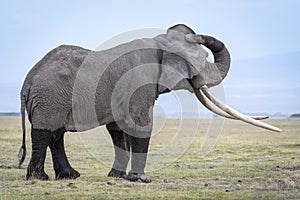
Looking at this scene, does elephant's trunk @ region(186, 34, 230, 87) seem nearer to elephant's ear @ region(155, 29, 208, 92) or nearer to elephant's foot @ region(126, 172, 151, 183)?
elephant's ear @ region(155, 29, 208, 92)

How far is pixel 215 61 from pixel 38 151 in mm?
4465

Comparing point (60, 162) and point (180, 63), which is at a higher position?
point (180, 63)

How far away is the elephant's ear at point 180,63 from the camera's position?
1332 cm

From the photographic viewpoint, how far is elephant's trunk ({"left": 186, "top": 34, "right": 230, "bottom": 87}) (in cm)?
1338

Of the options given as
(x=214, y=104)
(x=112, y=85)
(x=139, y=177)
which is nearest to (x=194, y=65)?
(x=214, y=104)

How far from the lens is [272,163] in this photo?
56.9 ft

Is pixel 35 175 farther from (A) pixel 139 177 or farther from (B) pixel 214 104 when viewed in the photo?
(B) pixel 214 104

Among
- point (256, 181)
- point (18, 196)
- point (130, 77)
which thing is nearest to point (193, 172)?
point (256, 181)

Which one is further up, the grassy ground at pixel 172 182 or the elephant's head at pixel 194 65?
the elephant's head at pixel 194 65

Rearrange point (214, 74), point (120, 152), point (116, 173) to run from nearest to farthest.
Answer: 1. point (214, 74)
2. point (116, 173)
3. point (120, 152)

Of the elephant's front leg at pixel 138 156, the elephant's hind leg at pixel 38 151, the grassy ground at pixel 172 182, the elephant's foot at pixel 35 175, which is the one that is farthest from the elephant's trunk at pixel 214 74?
the elephant's foot at pixel 35 175

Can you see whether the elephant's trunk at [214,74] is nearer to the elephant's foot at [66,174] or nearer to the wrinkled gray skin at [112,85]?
the wrinkled gray skin at [112,85]

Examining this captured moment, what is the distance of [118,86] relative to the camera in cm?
1341

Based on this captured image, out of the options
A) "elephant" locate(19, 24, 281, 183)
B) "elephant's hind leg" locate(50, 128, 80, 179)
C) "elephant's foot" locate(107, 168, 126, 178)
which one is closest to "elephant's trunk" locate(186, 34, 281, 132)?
"elephant" locate(19, 24, 281, 183)
